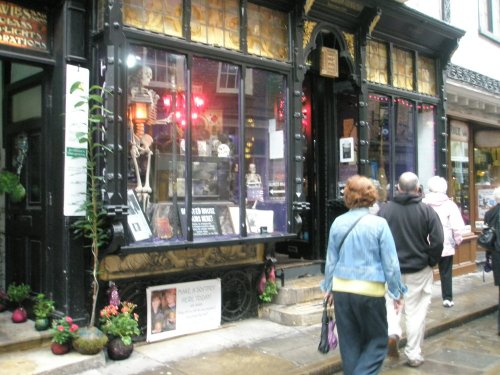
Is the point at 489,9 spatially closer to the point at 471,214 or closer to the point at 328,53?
the point at 471,214

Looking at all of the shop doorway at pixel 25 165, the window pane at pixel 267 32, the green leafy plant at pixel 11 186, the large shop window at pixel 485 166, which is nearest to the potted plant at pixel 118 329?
the shop doorway at pixel 25 165

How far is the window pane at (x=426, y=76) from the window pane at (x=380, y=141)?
1191 mm

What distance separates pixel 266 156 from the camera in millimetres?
7289

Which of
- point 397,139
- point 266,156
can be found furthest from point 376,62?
point 266,156

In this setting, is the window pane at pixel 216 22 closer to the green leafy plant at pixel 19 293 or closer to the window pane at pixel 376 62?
the window pane at pixel 376 62

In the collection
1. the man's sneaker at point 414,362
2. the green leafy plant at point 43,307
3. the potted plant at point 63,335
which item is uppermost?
the green leafy plant at point 43,307

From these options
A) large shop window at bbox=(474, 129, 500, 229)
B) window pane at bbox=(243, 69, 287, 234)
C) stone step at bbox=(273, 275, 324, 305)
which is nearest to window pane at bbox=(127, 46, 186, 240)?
window pane at bbox=(243, 69, 287, 234)

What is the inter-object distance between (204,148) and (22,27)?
A: 2428 millimetres

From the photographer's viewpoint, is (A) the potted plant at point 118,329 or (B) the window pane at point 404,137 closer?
(A) the potted plant at point 118,329

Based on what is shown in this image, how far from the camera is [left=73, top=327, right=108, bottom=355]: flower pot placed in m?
5.13

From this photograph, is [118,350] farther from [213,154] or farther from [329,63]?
[329,63]

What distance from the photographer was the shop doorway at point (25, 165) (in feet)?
19.4

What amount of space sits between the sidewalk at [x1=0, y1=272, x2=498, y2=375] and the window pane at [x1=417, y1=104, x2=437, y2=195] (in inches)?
138

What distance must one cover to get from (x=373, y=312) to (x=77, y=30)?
4.04m
